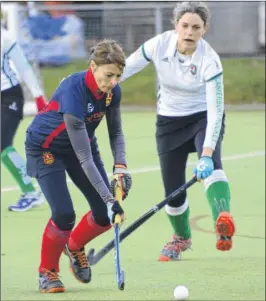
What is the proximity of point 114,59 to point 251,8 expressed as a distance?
13327mm

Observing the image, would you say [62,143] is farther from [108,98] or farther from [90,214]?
[90,214]

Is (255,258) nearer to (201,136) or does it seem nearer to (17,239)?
(201,136)

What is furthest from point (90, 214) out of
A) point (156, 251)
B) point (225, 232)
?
point (156, 251)

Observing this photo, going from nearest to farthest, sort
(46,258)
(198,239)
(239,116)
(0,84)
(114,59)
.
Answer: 1. (114,59)
2. (46,258)
3. (198,239)
4. (0,84)
5. (239,116)

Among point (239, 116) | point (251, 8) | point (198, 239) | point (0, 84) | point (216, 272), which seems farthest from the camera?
point (251, 8)

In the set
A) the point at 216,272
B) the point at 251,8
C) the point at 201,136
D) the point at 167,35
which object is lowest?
the point at 251,8

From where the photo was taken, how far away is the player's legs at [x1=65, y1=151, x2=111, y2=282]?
675 centimetres

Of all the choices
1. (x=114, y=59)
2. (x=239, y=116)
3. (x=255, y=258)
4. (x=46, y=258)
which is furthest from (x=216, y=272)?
(x=239, y=116)

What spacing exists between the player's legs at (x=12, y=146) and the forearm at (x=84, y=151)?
12.2 ft

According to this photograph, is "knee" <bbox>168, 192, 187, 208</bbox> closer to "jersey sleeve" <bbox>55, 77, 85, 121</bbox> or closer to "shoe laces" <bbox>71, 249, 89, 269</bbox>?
"shoe laces" <bbox>71, 249, 89, 269</bbox>

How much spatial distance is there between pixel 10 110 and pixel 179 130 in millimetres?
2770

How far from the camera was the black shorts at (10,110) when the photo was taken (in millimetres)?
9953

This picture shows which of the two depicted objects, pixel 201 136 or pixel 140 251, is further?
pixel 140 251

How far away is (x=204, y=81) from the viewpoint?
7.40 metres
